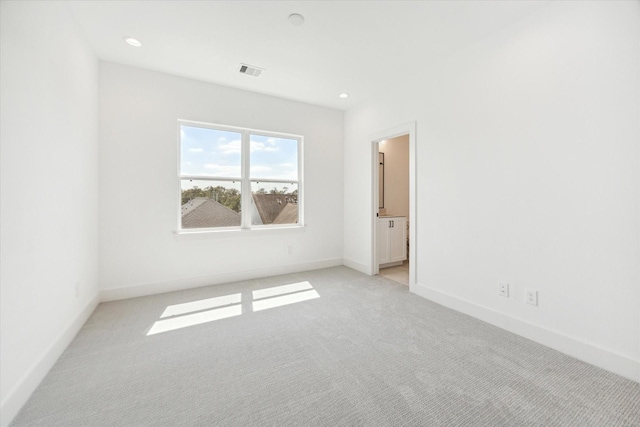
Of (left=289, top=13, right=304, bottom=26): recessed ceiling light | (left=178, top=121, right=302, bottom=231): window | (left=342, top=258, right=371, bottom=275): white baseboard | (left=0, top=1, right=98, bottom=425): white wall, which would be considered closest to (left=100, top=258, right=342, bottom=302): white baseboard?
(left=342, top=258, right=371, bottom=275): white baseboard

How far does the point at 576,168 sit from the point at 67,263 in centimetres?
405

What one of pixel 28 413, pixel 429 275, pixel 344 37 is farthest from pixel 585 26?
pixel 28 413

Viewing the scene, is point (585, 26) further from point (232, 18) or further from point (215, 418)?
point (215, 418)

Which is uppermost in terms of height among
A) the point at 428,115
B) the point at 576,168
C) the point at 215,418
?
the point at 428,115

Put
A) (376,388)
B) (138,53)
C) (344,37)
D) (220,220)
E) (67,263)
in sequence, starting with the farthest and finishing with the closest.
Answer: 1. (220,220)
2. (138,53)
3. (344,37)
4. (67,263)
5. (376,388)

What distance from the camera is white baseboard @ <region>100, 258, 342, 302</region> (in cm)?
306

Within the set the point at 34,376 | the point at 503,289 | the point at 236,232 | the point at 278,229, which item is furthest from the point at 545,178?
the point at 34,376

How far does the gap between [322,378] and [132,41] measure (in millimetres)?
3499

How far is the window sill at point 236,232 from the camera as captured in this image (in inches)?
135

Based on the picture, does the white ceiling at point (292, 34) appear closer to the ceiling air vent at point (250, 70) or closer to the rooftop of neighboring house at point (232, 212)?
the ceiling air vent at point (250, 70)

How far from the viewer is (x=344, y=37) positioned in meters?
2.51

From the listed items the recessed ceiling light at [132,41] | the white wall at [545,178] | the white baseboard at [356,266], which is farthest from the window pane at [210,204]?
the white wall at [545,178]

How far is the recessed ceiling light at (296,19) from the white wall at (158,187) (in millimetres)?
1708

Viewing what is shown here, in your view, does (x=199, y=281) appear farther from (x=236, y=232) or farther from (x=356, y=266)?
(x=356, y=266)
